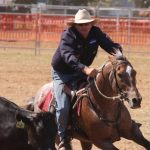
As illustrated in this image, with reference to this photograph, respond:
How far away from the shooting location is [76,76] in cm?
765

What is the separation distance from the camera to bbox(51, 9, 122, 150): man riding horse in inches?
289

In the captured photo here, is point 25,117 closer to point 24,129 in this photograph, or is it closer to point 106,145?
point 24,129

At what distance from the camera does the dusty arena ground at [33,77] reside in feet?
36.7

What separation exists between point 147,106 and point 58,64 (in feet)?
16.9

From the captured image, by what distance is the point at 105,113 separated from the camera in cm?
747

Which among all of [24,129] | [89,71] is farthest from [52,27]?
[24,129]

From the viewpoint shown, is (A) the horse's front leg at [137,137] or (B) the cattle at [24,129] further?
(A) the horse's front leg at [137,137]

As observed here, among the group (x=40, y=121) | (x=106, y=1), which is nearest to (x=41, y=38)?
(x=40, y=121)

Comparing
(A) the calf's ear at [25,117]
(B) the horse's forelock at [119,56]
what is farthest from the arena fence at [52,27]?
(A) the calf's ear at [25,117]

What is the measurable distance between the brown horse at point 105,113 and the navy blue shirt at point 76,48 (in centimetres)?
26

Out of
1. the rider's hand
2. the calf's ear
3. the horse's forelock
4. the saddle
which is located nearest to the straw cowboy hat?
the horse's forelock

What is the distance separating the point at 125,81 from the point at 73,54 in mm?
707

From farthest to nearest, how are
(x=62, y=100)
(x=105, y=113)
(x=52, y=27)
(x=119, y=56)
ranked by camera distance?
(x=52, y=27)
(x=62, y=100)
(x=105, y=113)
(x=119, y=56)

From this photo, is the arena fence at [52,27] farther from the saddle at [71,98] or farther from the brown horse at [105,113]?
the brown horse at [105,113]
